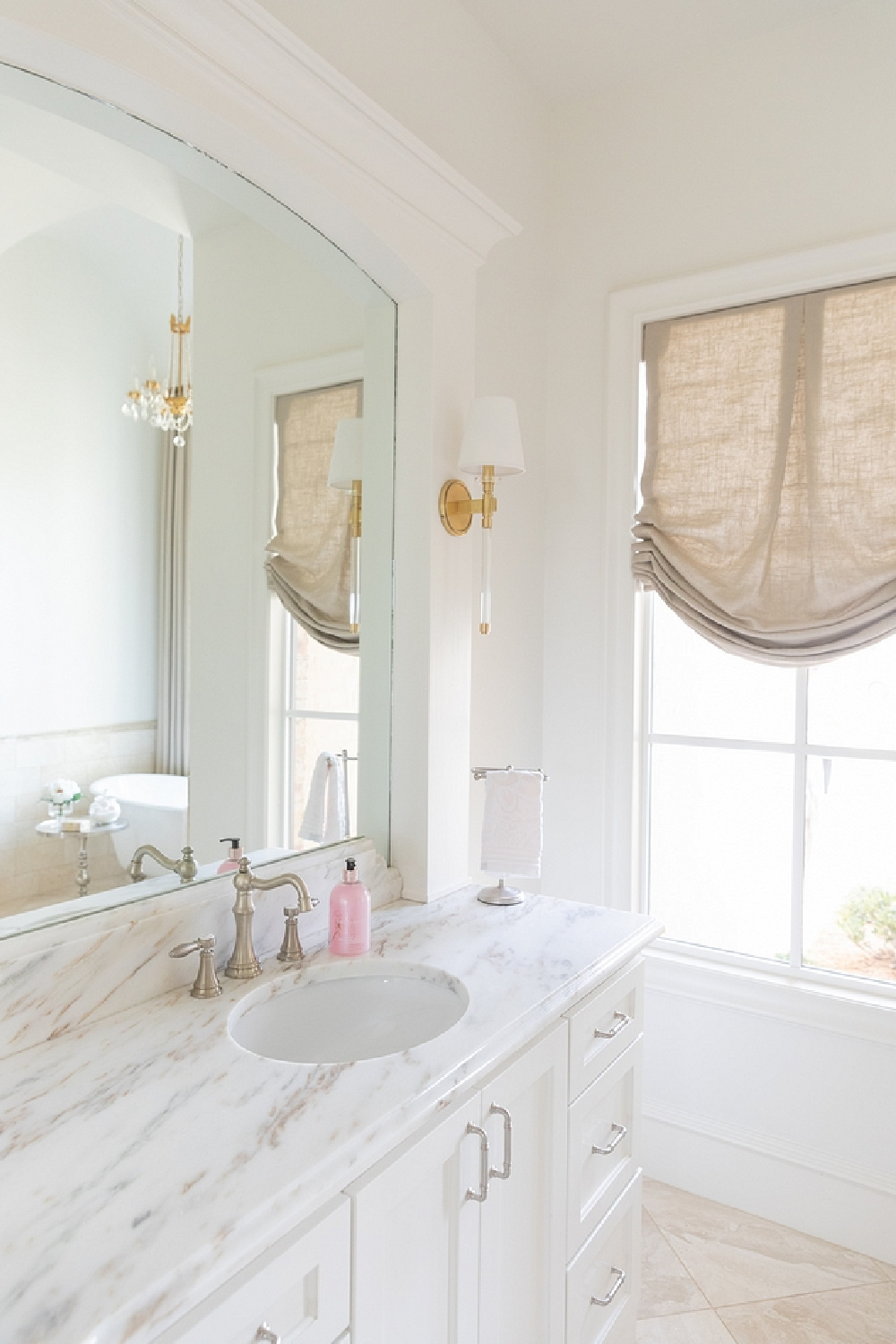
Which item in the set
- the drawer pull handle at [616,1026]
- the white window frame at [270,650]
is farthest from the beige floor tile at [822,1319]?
the white window frame at [270,650]

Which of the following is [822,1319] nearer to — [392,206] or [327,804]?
[327,804]

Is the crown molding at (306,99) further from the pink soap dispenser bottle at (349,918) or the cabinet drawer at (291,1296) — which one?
the cabinet drawer at (291,1296)

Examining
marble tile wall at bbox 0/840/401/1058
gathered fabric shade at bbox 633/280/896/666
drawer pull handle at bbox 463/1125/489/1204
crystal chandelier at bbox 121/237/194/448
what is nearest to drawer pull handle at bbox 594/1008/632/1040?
drawer pull handle at bbox 463/1125/489/1204

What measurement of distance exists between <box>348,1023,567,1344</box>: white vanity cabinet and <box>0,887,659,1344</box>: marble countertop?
2.5 inches

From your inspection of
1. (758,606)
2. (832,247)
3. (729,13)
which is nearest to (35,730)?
(758,606)

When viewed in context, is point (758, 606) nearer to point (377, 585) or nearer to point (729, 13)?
point (377, 585)

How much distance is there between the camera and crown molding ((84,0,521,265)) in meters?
1.33

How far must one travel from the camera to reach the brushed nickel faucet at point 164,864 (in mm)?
1410

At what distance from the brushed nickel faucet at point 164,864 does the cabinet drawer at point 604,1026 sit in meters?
0.68

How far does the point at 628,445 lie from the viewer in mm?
2510

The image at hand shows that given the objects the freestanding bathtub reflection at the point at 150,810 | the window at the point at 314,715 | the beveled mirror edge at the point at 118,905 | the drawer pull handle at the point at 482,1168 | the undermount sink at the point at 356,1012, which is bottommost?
the drawer pull handle at the point at 482,1168

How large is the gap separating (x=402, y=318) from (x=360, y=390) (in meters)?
0.22

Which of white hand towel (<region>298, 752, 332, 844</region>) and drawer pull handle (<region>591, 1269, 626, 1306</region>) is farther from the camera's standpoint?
white hand towel (<region>298, 752, 332, 844</region>)

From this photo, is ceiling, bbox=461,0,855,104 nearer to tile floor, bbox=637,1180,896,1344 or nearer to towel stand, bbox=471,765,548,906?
towel stand, bbox=471,765,548,906
